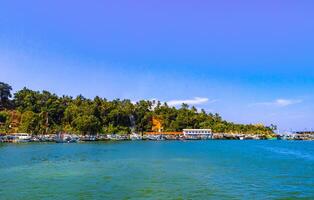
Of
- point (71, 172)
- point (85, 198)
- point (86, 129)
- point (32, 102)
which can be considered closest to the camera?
point (85, 198)

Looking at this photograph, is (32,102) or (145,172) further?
(32,102)

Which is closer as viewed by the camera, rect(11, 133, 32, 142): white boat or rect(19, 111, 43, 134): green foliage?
rect(11, 133, 32, 142): white boat

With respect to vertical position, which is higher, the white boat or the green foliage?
the green foliage

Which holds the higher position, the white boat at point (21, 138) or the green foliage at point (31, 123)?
the green foliage at point (31, 123)

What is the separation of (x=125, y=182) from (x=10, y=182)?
470 inches

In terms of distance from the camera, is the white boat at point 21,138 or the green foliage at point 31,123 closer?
the white boat at point 21,138

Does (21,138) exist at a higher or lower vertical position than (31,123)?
lower

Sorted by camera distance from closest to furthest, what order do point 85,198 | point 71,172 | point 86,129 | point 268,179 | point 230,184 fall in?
point 85,198, point 230,184, point 268,179, point 71,172, point 86,129

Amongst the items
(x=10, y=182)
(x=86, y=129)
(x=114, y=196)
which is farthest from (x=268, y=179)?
(x=86, y=129)

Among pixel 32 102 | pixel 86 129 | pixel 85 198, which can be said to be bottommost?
pixel 85 198

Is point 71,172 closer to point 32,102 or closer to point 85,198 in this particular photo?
point 85,198

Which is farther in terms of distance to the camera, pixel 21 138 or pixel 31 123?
pixel 31 123

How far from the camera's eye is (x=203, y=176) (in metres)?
47.3

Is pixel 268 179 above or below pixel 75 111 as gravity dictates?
below
